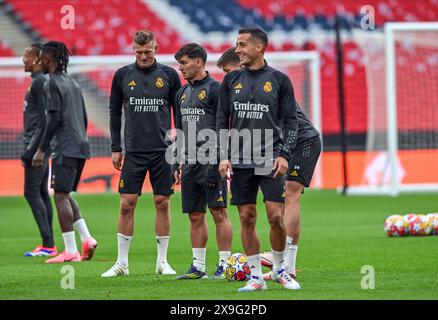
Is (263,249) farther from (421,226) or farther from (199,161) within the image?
(199,161)

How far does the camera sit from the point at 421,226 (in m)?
12.7

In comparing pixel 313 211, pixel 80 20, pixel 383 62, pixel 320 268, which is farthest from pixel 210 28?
pixel 320 268

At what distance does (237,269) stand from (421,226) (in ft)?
15.6

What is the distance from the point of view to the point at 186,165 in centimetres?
900

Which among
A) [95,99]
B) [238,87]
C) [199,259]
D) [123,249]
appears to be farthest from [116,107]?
[95,99]

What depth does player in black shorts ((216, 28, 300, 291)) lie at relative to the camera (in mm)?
7680

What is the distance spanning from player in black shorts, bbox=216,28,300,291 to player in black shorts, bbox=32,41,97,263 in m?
3.27

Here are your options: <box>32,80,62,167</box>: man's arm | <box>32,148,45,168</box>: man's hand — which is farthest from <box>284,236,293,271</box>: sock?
<box>32,148,45,168</box>: man's hand

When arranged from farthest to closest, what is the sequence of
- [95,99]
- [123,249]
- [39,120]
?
1. [95,99]
2. [39,120]
3. [123,249]

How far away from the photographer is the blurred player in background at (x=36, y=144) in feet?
38.3

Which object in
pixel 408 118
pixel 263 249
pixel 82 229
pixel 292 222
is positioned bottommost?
pixel 263 249

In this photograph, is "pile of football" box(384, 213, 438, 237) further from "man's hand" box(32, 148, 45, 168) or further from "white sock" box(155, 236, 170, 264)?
"man's hand" box(32, 148, 45, 168)

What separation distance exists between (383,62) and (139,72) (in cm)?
1480

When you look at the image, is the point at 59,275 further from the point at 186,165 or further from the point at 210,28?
the point at 210,28
